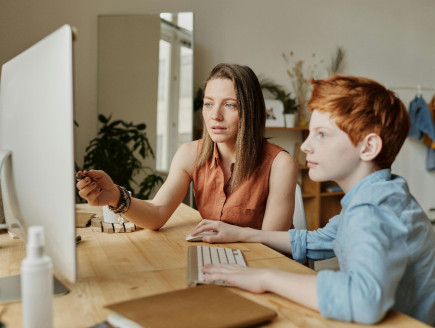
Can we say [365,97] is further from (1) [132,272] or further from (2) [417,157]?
(2) [417,157]

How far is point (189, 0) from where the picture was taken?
3.99 meters

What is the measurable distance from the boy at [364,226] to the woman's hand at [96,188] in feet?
1.89

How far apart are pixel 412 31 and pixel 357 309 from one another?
4.93 metres

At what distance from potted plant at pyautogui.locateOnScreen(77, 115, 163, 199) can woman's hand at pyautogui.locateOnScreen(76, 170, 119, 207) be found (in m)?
1.95

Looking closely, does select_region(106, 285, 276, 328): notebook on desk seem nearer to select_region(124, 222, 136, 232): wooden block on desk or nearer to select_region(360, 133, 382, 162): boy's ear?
select_region(360, 133, 382, 162): boy's ear

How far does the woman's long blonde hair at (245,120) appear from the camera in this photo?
171 cm

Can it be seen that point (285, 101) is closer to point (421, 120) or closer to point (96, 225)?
point (421, 120)

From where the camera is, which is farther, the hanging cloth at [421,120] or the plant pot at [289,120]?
the hanging cloth at [421,120]

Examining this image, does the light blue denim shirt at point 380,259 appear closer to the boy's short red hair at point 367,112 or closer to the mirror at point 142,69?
the boy's short red hair at point 367,112

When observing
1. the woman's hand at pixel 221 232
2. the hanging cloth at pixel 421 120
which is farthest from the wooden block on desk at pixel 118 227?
the hanging cloth at pixel 421 120

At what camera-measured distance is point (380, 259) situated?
82 cm

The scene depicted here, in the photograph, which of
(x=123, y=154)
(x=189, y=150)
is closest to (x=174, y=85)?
(x=123, y=154)

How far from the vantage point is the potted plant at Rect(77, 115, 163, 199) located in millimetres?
A: 3422

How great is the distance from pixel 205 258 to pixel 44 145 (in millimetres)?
533
